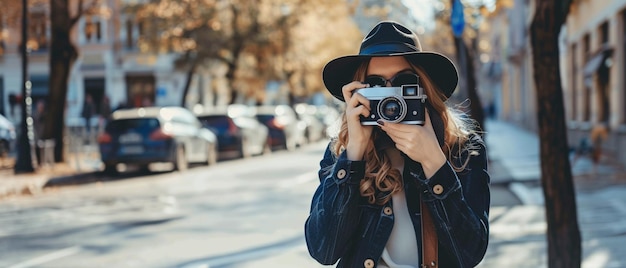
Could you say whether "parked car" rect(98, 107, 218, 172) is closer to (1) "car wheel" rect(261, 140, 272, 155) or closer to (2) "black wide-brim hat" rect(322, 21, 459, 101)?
(1) "car wheel" rect(261, 140, 272, 155)

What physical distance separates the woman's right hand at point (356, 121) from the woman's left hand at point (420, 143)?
7 cm

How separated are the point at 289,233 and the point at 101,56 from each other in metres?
46.9

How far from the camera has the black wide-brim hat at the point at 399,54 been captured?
9.00 feet

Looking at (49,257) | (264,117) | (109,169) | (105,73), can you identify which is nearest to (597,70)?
(109,169)

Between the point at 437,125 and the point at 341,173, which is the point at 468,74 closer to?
the point at 437,125

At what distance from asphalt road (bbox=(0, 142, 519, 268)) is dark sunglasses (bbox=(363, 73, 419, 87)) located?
5.92m

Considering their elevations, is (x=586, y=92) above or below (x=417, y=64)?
→ below

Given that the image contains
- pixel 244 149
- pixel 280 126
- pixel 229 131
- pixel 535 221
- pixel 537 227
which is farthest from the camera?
pixel 280 126

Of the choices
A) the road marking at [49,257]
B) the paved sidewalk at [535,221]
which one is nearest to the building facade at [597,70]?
the paved sidewalk at [535,221]

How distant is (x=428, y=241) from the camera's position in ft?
8.71

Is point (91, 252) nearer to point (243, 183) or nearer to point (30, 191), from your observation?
point (30, 191)

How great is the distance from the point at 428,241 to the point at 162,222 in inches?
370

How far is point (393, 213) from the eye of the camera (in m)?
2.68

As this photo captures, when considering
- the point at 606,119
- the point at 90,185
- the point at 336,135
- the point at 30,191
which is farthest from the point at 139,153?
the point at 336,135
